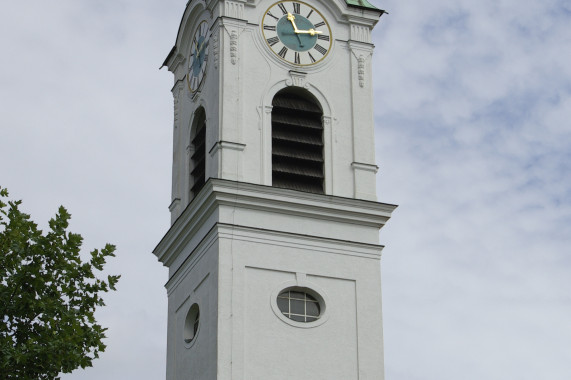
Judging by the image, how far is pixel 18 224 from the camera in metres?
26.3

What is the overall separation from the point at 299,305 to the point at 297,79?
6.23 m

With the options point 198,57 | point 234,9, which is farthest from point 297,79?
point 198,57

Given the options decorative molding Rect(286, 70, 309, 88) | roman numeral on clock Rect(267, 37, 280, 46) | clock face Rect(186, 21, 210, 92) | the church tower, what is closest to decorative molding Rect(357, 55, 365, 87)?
the church tower

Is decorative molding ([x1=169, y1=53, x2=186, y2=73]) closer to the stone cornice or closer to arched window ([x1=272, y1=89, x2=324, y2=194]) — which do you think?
arched window ([x1=272, y1=89, x2=324, y2=194])

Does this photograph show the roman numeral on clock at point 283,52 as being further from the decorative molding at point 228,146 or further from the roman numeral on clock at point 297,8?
the decorative molding at point 228,146

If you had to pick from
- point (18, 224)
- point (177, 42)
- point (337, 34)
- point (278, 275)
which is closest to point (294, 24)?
point (337, 34)

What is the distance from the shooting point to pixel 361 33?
3950 centimetres

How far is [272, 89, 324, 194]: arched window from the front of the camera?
121 ft

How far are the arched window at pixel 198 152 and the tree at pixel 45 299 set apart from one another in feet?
39.3

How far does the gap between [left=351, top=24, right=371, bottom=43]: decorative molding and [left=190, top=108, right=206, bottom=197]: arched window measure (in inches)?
178

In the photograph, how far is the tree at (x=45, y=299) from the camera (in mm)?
25328

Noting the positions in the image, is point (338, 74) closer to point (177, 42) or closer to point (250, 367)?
point (177, 42)

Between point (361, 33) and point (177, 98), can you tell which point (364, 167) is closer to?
point (361, 33)

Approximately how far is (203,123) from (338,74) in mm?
3819
